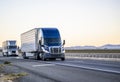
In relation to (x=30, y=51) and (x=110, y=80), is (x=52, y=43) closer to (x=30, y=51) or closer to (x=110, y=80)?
(x=30, y=51)

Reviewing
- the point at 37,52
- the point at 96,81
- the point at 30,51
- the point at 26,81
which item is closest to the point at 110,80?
the point at 96,81

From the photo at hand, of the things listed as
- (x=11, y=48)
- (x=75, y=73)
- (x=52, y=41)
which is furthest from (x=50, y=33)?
(x=11, y=48)

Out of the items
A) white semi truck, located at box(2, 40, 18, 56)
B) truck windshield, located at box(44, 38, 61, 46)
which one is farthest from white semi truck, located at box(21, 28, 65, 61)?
white semi truck, located at box(2, 40, 18, 56)

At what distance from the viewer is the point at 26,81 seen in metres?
14.2

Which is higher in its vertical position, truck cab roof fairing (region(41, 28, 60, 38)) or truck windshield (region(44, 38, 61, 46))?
truck cab roof fairing (region(41, 28, 60, 38))

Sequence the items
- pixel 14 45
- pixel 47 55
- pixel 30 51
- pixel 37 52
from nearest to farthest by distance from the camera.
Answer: pixel 47 55 → pixel 37 52 → pixel 30 51 → pixel 14 45

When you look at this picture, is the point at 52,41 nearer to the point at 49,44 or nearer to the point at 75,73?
the point at 49,44

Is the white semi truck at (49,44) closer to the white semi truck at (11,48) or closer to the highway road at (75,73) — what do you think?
the highway road at (75,73)

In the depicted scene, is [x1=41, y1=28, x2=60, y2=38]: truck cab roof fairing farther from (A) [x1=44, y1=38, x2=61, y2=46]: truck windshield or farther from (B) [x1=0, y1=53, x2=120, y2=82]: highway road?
(B) [x1=0, y1=53, x2=120, y2=82]: highway road

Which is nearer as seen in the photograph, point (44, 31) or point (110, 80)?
point (110, 80)

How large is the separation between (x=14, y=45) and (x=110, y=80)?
58.2 meters

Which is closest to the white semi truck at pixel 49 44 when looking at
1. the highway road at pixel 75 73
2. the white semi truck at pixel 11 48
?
the highway road at pixel 75 73

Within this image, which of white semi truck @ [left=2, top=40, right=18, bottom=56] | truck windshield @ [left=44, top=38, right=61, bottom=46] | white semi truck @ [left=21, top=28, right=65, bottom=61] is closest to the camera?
white semi truck @ [left=21, top=28, right=65, bottom=61]

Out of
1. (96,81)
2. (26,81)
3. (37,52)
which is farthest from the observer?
(37,52)
